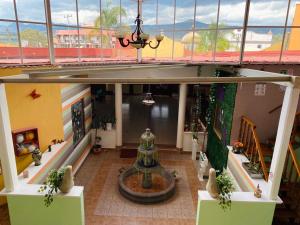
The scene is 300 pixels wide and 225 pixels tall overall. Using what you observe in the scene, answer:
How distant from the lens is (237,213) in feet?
13.3

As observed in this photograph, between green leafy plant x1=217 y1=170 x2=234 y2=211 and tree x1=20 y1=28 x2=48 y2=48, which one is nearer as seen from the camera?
green leafy plant x1=217 y1=170 x2=234 y2=211

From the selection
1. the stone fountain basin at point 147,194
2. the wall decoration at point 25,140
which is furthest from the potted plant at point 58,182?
the stone fountain basin at point 147,194

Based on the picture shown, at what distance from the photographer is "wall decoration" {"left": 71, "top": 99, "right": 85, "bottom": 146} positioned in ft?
24.2

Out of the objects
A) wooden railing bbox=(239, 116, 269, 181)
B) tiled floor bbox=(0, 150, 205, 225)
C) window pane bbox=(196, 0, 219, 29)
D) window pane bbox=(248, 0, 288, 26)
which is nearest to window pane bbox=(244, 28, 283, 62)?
window pane bbox=(248, 0, 288, 26)

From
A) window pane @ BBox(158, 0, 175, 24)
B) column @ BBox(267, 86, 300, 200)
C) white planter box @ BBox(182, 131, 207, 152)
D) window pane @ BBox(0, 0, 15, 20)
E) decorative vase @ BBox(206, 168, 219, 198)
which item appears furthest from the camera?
white planter box @ BBox(182, 131, 207, 152)

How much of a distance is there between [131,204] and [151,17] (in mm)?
5541

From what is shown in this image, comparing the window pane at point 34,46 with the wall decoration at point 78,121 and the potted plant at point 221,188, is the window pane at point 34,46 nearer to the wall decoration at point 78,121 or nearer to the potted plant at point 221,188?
the wall decoration at point 78,121

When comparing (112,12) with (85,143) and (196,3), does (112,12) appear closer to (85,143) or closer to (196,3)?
(196,3)

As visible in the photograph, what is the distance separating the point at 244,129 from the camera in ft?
20.6

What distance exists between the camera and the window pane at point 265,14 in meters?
5.82

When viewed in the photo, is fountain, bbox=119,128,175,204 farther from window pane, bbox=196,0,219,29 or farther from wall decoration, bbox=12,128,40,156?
window pane, bbox=196,0,219,29

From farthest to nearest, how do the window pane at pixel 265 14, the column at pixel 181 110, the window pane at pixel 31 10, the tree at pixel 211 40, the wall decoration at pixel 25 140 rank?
the column at pixel 181 110 < the tree at pixel 211 40 < the window pane at pixel 265 14 < the wall decoration at pixel 25 140 < the window pane at pixel 31 10

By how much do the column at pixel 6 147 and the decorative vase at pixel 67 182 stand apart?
2.77ft

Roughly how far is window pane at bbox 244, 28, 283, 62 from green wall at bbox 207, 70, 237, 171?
1038 millimetres
